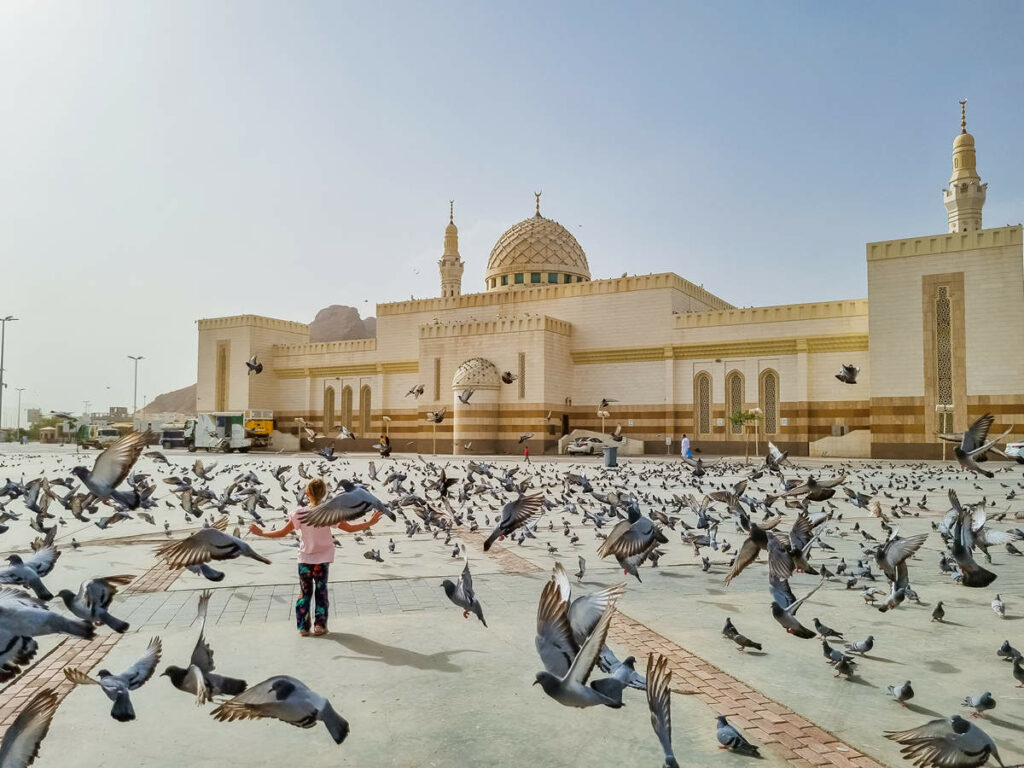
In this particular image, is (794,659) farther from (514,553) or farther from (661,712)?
(514,553)

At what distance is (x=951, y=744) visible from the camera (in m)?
3.37

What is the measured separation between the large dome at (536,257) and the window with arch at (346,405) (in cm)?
1452

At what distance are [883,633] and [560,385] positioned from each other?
4300 cm

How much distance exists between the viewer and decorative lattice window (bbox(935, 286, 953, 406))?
3825cm

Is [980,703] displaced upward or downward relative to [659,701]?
downward

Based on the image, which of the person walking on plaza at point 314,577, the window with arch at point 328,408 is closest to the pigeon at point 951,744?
the person walking on plaza at point 314,577

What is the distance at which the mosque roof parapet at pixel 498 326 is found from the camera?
48.3m

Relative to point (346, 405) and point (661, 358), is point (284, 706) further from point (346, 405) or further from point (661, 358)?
point (346, 405)

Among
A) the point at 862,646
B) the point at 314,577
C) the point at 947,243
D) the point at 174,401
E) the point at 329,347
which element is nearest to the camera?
the point at 862,646

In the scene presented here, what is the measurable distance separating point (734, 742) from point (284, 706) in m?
2.40

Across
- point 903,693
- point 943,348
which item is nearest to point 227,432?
point 943,348

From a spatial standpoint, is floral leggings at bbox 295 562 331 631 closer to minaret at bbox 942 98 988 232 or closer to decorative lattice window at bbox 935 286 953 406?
decorative lattice window at bbox 935 286 953 406

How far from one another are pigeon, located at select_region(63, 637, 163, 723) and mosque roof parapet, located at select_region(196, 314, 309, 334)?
60.7 metres

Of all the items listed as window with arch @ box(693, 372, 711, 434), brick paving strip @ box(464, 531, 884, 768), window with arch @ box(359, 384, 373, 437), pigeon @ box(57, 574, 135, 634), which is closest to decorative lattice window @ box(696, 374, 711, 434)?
window with arch @ box(693, 372, 711, 434)
